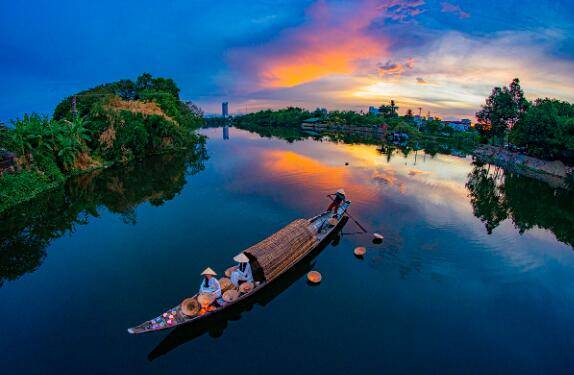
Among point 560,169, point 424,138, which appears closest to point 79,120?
point 560,169

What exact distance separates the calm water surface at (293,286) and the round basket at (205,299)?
122 cm

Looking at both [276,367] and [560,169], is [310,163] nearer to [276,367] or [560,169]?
[276,367]

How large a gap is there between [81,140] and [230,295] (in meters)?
29.4

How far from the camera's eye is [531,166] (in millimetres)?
40938

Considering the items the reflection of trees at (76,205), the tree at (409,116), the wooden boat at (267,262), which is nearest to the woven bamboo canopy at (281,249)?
the wooden boat at (267,262)

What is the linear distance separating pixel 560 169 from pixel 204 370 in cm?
4917

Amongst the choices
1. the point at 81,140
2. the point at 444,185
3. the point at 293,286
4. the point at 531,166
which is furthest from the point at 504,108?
the point at 81,140

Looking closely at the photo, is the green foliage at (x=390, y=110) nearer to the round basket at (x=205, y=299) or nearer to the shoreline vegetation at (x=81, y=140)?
the shoreline vegetation at (x=81, y=140)

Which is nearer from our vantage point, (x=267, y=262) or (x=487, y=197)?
(x=267, y=262)

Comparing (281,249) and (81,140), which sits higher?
(81,140)

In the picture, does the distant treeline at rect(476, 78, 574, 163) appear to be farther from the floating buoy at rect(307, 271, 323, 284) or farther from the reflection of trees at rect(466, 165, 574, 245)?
the floating buoy at rect(307, 271, 323, 284)

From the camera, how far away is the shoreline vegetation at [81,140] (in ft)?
69.4

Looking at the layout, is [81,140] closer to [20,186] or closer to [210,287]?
[20,186]

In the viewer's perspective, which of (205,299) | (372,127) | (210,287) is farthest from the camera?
(372,127)
